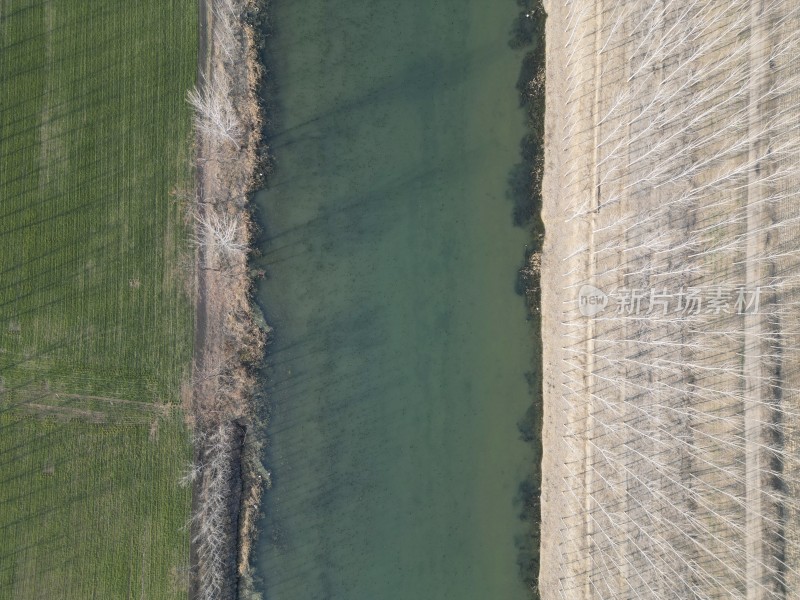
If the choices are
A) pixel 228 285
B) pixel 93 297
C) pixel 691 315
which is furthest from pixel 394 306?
pixel 93 297

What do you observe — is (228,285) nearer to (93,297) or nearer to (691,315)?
(93,297)

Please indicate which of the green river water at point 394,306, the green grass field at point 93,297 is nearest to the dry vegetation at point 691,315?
the green river water at point 394,306

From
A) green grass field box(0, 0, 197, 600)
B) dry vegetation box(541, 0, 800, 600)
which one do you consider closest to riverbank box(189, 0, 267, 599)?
green grass field box(0, 0, 197, 600)

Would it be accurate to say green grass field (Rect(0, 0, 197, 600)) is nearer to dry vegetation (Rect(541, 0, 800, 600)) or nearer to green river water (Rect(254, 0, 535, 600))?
green river water (Rect(254, 0, 535, 600))

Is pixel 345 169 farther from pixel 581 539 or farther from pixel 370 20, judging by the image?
pixel 581 539

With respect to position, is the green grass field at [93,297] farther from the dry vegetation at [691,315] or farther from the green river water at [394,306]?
the dry vegetation at [691,315]

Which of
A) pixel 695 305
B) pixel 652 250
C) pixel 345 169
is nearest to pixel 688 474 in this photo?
pixel 695 305
